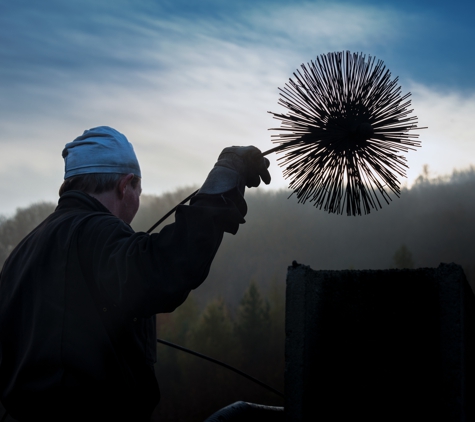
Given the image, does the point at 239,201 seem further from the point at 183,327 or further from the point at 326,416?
the point at 183,327

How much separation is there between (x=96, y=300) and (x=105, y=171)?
1.90ft

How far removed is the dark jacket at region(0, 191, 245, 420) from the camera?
1.55 meters

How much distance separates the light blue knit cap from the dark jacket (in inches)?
11.3

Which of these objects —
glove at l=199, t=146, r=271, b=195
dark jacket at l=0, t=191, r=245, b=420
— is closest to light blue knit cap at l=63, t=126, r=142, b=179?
dark jacket at l=0, t=191, r=245, b=420

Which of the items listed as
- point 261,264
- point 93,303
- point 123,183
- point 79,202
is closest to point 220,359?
point 261,264

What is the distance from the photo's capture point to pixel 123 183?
2.04 meters

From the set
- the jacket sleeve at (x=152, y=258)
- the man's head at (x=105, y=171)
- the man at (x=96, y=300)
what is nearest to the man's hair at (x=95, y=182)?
the man's head at (x=105, y=171)

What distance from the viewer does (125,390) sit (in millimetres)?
1714

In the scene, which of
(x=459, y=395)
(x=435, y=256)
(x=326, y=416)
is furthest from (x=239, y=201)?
(x=435, y=256)

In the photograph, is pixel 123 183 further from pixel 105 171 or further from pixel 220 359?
pixel 220 359

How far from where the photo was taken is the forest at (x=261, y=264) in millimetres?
45375

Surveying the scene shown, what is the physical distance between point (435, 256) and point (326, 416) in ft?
169

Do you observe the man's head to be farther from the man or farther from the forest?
the forest

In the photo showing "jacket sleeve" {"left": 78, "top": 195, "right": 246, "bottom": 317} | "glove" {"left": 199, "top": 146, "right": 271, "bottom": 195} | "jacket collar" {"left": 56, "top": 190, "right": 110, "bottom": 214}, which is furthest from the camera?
"jacket collar" {"left": 56, "top": 190, "right": 110, "bottom": 214}
